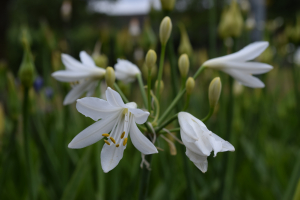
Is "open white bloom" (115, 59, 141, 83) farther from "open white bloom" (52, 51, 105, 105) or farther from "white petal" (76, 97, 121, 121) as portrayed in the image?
"white petal" (76, 97, 121, 121)

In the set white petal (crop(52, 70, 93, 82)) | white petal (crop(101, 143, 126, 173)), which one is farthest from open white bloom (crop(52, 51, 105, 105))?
white petal (crop(101, 143, 126, 173))

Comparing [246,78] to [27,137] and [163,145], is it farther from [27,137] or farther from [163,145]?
[163,145]

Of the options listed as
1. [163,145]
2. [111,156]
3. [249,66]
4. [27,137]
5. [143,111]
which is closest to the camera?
[143,111]

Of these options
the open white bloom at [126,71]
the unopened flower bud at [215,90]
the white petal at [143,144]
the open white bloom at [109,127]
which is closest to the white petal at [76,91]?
the open white bloom at [126,71]

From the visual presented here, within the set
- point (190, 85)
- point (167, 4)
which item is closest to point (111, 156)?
point (190, 85)

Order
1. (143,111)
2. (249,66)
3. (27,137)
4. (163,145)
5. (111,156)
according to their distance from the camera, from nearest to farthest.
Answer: (143,111) < (111,156) < (249,66) < (27,137) < (163,145)

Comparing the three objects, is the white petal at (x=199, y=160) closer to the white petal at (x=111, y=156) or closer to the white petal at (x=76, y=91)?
the white petal at (x=111, y=156)

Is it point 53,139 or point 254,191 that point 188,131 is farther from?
point 53,139
